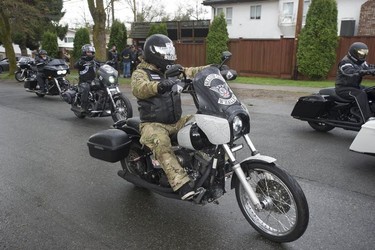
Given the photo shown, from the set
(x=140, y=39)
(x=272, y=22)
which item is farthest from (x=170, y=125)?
(x=140, y=39)

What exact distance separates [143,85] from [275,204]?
1.71m

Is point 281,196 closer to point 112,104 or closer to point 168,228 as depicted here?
point 168,228

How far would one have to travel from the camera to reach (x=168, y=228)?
3.63 m

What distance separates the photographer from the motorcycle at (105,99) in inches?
328

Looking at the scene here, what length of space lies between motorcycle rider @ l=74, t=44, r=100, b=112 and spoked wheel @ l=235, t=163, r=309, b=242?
6.26 metres

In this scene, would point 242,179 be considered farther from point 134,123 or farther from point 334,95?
point 334,95

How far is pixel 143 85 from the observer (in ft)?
11.9

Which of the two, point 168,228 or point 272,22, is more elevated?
point 272,22

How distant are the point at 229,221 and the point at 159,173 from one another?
0.95m

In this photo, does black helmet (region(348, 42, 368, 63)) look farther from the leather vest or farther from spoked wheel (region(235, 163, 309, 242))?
spoked wheel (region(235, 163, 309, 242))

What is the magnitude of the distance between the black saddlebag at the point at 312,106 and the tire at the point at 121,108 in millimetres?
3692

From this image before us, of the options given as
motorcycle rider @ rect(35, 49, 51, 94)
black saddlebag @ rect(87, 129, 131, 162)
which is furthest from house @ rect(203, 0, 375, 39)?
black saddlebag @ rect(87, 129, 131, 162)

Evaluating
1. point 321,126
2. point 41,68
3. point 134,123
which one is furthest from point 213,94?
point 41,68

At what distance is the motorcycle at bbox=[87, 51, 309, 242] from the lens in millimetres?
3182
